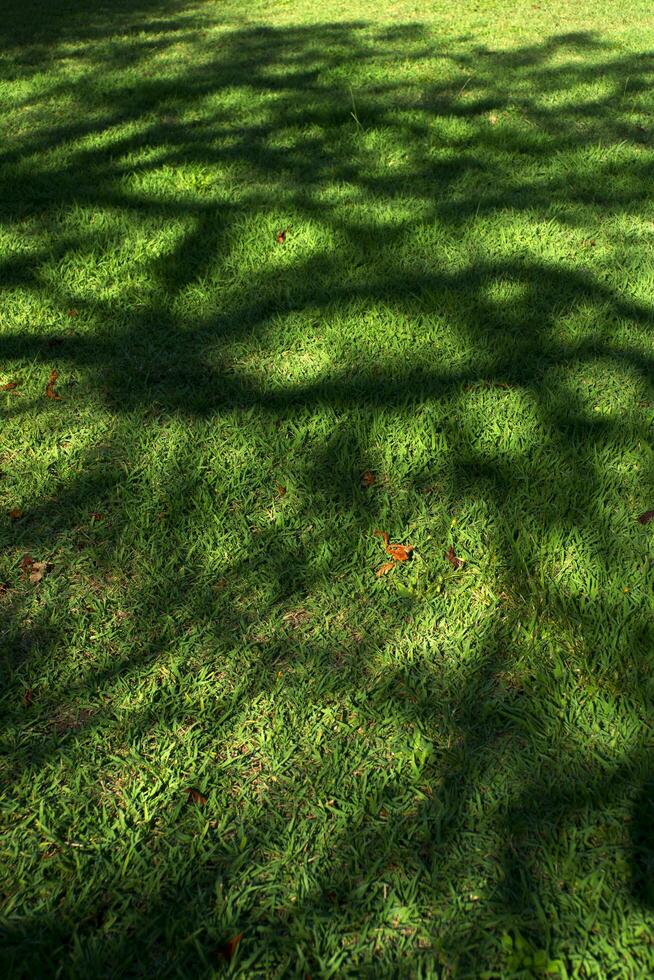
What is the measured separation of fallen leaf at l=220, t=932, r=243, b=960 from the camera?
160 centimetres

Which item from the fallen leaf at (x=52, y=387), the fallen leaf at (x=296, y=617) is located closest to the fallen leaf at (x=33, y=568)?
the fallen leaf at (x=296, y=617)

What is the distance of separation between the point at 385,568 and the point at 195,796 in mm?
859

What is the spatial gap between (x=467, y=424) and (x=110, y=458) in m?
1.24

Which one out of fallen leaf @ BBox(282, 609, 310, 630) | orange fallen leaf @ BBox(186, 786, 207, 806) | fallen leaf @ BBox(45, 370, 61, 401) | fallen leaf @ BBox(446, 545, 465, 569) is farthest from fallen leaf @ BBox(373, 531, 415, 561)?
fallen leaf @ BBox(45, 370, 61, 401)

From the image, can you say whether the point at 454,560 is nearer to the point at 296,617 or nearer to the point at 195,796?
the point at 296,617

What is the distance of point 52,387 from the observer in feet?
10.3

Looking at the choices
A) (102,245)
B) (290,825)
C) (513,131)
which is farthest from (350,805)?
(513,131)

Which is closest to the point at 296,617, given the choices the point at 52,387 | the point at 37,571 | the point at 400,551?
the point at 400,551

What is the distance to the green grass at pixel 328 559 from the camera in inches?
66.4

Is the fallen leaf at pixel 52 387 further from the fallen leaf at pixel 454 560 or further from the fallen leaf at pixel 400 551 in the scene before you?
the fallen leaf at pixel 454 560

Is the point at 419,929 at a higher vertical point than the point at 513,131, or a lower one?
lower

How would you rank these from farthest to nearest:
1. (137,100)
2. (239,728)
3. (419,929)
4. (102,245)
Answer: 1. (137,100)
2. (102,245)
3. (239,728)
4. (419,929)

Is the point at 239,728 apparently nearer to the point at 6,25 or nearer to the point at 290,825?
the point at 290,825

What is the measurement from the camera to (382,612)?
2.29m
